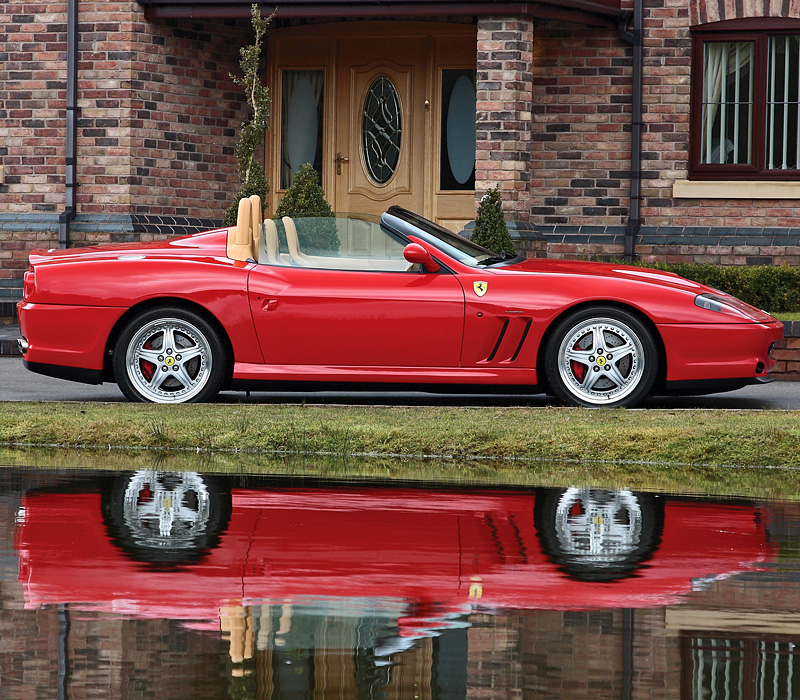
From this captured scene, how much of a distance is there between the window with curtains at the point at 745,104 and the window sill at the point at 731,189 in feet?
0.70

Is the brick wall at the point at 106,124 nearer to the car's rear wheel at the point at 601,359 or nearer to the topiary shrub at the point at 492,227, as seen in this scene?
the topiary shrub at the point at 492,227

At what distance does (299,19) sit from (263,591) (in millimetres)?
13976

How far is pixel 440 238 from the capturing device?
920 cm

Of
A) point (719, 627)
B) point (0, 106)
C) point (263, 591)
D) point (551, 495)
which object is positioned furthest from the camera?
point (0, 106)

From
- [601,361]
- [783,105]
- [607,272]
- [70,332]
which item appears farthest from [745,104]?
[70,332]

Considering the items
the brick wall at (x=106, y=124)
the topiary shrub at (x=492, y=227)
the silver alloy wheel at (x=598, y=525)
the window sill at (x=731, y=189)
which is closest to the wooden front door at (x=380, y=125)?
the brick wall at (x=106, y=124)

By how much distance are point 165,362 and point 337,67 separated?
9316mm

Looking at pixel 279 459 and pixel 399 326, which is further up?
pixel 399 326

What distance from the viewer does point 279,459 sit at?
6805 millimetres

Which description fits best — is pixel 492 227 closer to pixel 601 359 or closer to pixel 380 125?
pixel 380 125

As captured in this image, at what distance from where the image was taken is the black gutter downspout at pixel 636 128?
16266 millimetres

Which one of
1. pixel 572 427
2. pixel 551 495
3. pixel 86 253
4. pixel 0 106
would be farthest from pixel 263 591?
pixel 0 106

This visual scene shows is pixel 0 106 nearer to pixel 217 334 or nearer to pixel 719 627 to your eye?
pixel 217 334

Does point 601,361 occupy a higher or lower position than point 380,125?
lower
